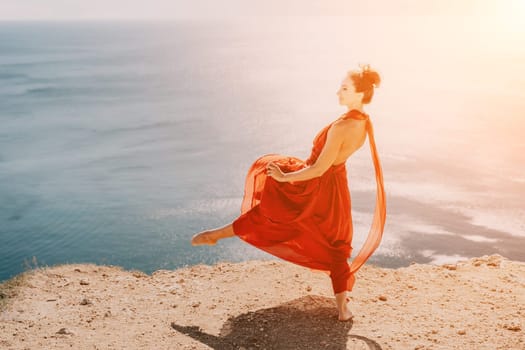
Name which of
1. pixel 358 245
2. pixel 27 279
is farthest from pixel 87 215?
pixel 27 279

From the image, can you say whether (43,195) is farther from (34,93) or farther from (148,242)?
(34,93)

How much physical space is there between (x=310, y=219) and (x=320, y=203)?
0.17 metres

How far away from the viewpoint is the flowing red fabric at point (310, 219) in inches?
175

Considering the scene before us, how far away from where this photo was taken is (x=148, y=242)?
17391 millimetres

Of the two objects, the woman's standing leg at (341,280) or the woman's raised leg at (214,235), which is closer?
the woman's standing leg at (341,280)

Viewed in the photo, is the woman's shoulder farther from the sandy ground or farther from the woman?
the sandy ground

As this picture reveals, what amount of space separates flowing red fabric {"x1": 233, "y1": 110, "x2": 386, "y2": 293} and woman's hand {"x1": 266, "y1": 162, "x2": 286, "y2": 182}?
98mm

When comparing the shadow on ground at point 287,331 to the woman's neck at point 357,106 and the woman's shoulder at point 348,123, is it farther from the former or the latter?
the woman's neck at point 357,106

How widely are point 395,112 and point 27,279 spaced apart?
3508cm

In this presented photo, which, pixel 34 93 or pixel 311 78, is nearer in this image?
pixel 34 93

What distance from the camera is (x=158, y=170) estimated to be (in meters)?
26.0

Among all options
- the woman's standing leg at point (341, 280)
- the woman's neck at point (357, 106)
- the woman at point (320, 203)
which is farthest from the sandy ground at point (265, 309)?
the woman's neck at point (357, 106)

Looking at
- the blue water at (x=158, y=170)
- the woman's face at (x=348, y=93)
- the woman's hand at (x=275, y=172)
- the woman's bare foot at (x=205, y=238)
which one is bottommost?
the blue water at (x=158, y=170)

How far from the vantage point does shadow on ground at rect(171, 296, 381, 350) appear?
4328 mm
